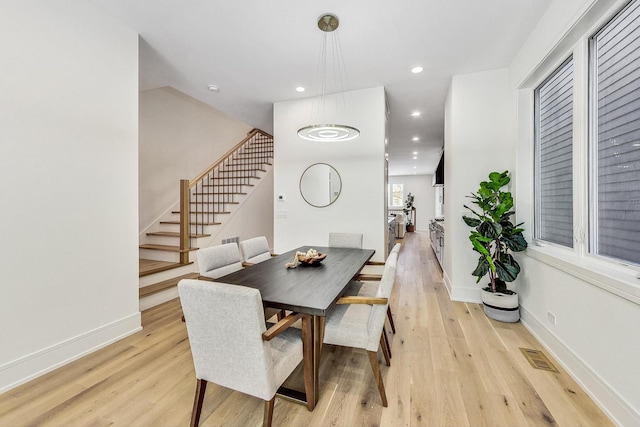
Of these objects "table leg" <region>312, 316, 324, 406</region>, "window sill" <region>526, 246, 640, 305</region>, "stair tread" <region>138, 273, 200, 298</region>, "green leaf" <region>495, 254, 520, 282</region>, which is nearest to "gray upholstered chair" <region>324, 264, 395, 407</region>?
"table leg" <region>312, 316, 324, 406</region>

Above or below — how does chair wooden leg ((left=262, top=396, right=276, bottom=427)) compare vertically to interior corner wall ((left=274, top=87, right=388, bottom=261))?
below

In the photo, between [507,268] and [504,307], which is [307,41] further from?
[504,307]

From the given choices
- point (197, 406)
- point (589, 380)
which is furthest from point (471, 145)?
point (197, 406)

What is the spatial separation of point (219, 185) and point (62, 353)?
11.8 ft

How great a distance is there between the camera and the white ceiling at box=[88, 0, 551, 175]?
229 cm

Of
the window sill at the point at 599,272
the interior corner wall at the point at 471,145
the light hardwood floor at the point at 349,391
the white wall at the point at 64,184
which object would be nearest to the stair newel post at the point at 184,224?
the white wall at the point at 64,184

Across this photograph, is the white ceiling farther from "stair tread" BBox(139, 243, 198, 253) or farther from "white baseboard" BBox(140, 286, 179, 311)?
"white baseboard" BBox(140, 286, 179, 311)

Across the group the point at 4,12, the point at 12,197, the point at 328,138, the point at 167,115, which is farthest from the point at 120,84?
the point at 167,115

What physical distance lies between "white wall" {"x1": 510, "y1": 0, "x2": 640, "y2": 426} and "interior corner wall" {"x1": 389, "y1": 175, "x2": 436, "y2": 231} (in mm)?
9855

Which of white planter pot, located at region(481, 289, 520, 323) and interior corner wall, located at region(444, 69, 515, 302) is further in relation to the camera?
interior corner wall, located at region(444, 69, 515, 302)

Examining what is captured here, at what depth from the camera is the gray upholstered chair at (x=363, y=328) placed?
1622 millimetres

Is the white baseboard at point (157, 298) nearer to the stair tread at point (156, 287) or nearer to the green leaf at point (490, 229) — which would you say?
the stair tread at point (156, 287)

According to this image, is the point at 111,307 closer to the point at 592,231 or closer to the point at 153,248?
the point at 153,248

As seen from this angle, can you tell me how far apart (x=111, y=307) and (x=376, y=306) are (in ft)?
8.14
